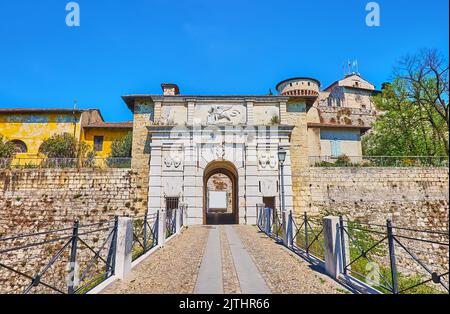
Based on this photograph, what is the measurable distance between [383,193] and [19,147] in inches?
1199

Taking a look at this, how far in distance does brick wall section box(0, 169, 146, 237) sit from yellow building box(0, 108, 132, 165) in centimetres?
523

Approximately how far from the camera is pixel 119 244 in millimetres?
5781

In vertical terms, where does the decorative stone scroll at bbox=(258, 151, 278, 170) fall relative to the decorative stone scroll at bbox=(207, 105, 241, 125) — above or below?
below

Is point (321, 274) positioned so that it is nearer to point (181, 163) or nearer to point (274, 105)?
point (181, 163)

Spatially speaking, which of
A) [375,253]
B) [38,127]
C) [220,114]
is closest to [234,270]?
[375,253]

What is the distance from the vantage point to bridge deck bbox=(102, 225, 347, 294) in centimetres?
479

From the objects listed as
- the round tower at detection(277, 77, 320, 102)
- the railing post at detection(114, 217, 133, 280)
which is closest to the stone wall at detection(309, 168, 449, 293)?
the railing post at detection(114, 217, 133, 280)

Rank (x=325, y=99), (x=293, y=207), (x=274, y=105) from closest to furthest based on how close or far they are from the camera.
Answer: (x=293, y=207)
(x=274, y=105)
(x=325, y=99)

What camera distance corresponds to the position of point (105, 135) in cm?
2512

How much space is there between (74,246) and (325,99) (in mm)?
50737

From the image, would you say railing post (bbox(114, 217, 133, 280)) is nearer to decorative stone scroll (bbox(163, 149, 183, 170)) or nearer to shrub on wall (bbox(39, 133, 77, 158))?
decorative stone scroll (bbox(163, 149, 183, 170))

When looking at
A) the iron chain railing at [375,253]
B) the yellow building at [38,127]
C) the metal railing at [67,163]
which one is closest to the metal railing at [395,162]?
the iron chain railing at [375,253]

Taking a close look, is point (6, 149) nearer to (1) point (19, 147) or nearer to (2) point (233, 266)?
(1) point (19, 147)
